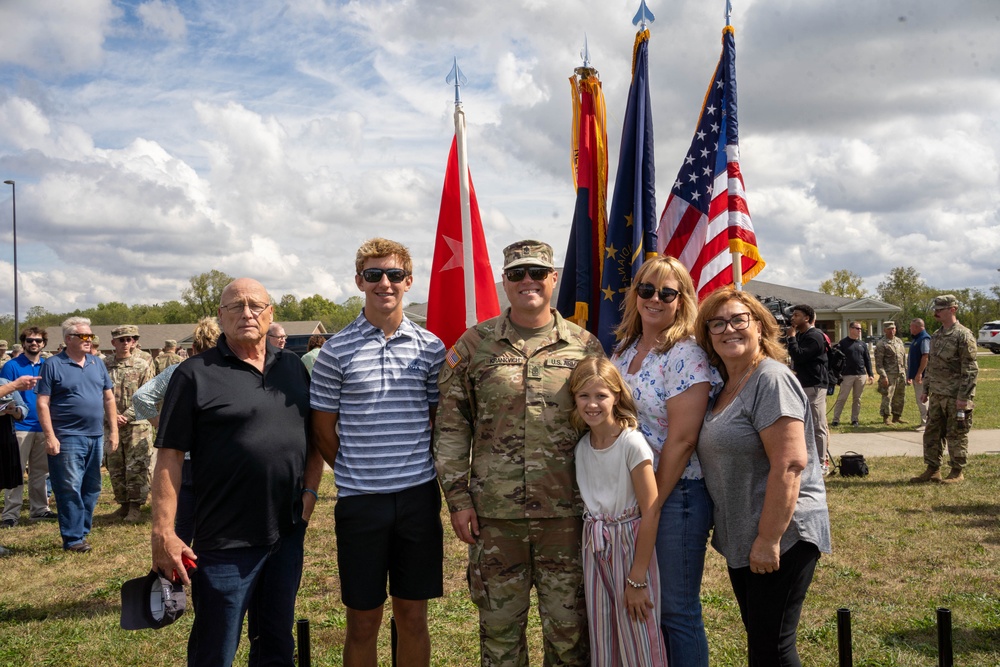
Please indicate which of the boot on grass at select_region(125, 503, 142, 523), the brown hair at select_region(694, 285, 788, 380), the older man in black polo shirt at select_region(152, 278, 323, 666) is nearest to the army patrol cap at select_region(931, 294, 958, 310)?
the brown hair at select_region(694, 285, 788, 380)

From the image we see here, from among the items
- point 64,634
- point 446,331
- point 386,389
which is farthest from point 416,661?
point 446,331

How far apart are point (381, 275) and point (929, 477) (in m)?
8.19

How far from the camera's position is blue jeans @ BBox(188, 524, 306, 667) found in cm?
296

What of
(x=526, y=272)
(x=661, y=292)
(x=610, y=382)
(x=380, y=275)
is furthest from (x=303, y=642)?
(x=661, y=292)

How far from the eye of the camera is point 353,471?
3.20 metres

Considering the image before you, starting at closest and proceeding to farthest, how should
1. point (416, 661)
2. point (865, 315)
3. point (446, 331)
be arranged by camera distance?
point (416, 661)
point (446, 331)
point (865, 315)

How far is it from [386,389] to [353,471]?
40 centimetres

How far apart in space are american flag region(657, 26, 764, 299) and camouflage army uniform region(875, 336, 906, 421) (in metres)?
10.9

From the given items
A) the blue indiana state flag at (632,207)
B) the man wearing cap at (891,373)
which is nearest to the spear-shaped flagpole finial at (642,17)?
the blue indiana state flag at (632,207)

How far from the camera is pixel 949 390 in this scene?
8383 mm

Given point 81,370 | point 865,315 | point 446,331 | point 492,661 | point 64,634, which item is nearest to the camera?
point 492,661

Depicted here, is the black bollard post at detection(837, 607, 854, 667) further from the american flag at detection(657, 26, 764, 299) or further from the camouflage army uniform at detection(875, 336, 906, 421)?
the camouflage army uniform at detection(875, 336, 906, 421)

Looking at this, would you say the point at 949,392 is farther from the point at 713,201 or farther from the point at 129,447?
the point at 129,447

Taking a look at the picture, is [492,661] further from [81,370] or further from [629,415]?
[81,370]
